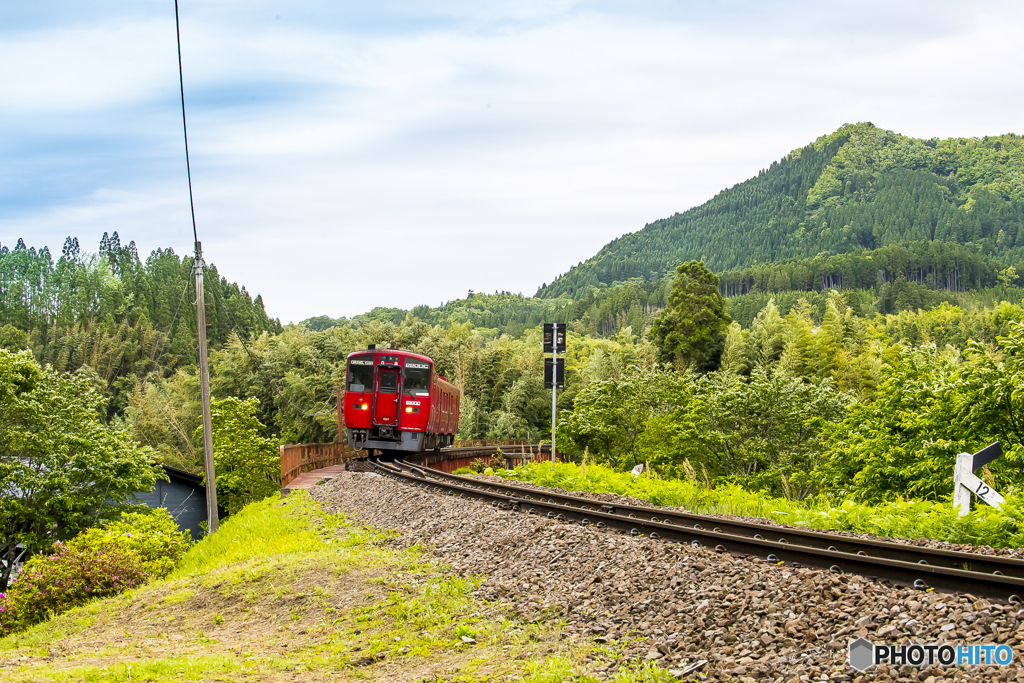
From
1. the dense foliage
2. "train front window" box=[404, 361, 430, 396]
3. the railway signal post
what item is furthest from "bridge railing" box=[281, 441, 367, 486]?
the dense foliage

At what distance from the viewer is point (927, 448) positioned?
17156mm

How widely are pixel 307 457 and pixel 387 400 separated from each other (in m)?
3.90

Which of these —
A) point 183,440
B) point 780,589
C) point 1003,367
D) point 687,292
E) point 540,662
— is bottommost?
point 183,440

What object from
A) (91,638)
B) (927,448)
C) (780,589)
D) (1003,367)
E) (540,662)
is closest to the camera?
(540,662)

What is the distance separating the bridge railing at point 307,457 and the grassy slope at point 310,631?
1190 centimetres

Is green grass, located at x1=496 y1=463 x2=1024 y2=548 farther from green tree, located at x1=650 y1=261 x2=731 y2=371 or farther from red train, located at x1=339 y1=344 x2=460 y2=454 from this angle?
green tree, located at x1=650 y1=261 x2=731 y2=371

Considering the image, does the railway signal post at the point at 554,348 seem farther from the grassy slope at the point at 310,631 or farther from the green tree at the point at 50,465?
the green tree at the point at 50,465

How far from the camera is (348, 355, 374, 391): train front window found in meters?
26.0

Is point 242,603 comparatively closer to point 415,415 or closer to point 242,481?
point 415,415

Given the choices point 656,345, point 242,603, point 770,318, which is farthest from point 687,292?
point 242,603

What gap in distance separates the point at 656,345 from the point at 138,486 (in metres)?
47.5

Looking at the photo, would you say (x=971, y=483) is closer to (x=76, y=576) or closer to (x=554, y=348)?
(x=554, y=348)

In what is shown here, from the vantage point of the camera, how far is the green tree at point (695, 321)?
62531mm

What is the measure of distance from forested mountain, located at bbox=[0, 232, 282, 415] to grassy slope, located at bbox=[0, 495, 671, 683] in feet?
291
